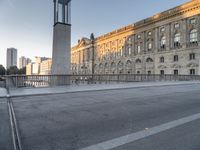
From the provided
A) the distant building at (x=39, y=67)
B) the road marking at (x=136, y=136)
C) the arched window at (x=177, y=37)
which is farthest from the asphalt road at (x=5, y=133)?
the distant building at (x=39, y=67)

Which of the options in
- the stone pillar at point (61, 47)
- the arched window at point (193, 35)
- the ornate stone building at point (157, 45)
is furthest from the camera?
the ornate stone building at point (157, 45)

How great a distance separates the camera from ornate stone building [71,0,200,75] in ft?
138

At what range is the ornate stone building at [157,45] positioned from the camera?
1660 inches

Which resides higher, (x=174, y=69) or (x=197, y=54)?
(x=197, y=54)

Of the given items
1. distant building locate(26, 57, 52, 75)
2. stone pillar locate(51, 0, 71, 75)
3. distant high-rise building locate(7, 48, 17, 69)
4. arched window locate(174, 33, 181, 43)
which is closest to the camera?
stone pillar locate(51, 0, 71, 75)

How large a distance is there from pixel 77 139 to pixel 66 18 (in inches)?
671

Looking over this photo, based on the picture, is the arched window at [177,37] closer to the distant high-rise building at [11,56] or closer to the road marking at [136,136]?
the road marking at [136,136]

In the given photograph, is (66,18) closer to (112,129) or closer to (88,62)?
(112,129)

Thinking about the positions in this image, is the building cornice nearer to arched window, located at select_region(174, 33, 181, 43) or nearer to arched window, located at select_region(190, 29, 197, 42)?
arched window, located at select_region(174, 33, 181, 43)

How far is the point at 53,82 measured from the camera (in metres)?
17.4

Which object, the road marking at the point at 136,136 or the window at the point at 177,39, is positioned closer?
the road marking at the point at 136,136

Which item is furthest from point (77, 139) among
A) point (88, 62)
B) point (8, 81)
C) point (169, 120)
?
point (88, 62)

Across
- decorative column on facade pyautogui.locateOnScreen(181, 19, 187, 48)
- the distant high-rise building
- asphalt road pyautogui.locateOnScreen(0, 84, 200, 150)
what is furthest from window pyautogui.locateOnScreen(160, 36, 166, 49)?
the distant high-rise building

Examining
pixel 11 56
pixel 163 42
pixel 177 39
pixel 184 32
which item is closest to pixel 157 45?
pixel 163 42
